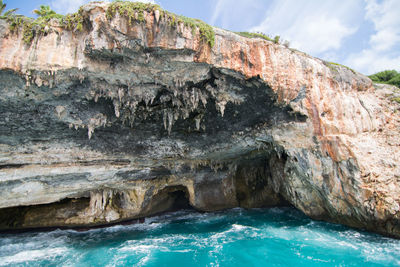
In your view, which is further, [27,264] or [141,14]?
[27,264]

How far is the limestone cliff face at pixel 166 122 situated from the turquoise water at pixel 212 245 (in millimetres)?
1277

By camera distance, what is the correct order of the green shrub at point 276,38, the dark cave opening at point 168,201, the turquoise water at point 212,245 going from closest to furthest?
the turquoise water at point 212,245 < the green shrub at point 276,38 < the dark cave opening at point 168,201

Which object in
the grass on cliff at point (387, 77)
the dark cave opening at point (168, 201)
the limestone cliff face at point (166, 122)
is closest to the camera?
the limestone cliff face at point (166, 122)

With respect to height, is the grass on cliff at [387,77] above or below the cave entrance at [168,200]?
above

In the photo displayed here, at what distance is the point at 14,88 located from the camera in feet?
28.0

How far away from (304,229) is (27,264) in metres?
14.6

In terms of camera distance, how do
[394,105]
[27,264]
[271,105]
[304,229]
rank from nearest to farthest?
[27,264] → [271,105] → [304,229] → [394,105]

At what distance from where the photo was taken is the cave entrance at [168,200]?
16.8 meters

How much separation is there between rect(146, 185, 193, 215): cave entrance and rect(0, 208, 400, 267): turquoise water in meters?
1.78

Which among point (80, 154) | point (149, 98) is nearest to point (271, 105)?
point (149, 98)

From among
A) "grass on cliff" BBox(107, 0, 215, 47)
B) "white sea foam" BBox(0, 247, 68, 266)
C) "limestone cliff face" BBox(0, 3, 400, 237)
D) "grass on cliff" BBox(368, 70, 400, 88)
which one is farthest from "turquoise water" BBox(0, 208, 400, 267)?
"grass on cliff" BBox(368, 70, 400, 88)

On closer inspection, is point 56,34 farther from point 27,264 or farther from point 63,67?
point 27,264

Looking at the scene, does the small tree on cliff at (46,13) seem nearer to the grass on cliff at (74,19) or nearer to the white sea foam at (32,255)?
the grass on cliff at (74,19)

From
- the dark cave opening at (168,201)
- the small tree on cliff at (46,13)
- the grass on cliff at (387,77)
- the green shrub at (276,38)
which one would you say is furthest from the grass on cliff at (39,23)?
the grass on cliff at (387,77)
